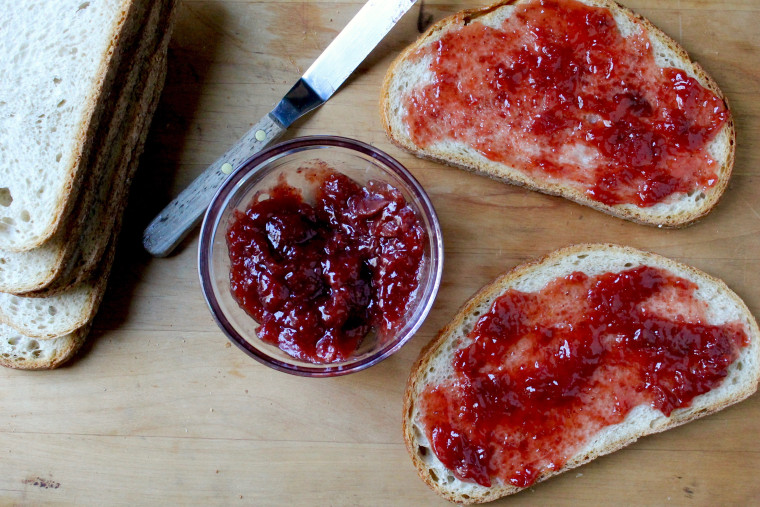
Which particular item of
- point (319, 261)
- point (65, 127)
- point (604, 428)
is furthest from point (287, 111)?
point (604, 428)

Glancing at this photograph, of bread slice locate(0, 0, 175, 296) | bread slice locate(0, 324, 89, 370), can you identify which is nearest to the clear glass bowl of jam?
bread slice locate(0, 0, 175, 296)

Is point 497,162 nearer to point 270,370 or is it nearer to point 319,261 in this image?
point 319,261

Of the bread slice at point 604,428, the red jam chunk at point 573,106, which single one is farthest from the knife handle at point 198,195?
the bread slice at point 604,428

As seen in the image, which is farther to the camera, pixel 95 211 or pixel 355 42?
pixel 355 42

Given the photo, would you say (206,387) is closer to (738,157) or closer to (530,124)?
(530,124)

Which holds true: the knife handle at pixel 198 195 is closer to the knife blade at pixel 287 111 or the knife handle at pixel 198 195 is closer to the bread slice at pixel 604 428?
the knife blade at pixel 287 111

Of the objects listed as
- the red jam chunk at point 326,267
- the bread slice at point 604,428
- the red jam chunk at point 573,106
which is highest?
the red jam chunk at point 573,106

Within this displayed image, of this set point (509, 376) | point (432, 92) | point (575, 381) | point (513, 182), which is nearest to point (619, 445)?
point (575, 381)
